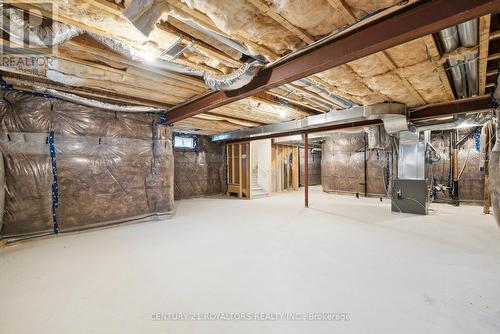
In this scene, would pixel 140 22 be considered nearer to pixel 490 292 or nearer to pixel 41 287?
pixel 41 287

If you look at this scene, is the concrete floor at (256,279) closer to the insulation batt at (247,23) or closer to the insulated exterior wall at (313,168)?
the insulation batt at (247,23)

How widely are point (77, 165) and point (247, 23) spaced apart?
3.51 meters

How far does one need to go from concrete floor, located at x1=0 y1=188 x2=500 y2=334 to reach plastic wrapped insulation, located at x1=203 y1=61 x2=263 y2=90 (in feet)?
6.33

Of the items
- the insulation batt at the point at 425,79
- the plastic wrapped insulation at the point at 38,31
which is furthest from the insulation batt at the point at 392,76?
the plastic wrapped insulation at the point at 38,31

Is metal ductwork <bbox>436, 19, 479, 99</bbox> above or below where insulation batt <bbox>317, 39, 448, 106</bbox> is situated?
above

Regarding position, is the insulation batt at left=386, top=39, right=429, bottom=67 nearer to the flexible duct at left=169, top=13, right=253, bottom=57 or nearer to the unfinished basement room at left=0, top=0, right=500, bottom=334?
the unfinished basement room at left=0, top=0, right=500, bottom=334

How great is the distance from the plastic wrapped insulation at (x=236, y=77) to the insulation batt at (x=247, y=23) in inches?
9.4

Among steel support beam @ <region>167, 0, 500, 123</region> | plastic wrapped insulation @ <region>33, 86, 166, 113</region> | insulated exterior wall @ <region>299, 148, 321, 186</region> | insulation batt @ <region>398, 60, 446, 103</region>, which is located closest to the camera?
steel support beam @ <region>167, 0, 500, 123</region>

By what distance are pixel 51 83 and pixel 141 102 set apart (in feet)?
3.70

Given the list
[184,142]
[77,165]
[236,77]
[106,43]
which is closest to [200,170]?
[184,142]

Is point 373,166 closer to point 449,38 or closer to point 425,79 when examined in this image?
point 425,79

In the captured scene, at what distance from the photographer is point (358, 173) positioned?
740 centimetres

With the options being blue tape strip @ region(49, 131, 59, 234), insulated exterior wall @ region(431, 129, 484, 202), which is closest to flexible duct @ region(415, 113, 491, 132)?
insulated exterior wall @ region(431, 129, 484, 202)

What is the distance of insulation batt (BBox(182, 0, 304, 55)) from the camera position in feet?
4.32
